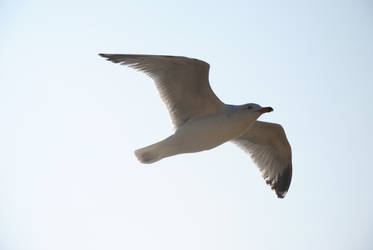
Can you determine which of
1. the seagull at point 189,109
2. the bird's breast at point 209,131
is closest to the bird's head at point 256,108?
the seagull at point 189,109

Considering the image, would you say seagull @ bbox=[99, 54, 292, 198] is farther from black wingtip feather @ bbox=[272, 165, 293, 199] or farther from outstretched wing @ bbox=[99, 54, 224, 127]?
black wingtip feather @ bbox=[272, 165, 293, 199]

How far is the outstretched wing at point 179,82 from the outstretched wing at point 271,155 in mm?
1318

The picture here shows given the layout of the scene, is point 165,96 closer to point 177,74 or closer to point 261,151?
point 177,74

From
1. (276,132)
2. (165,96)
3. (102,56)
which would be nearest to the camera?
(102,56)

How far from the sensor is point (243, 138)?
884 cm

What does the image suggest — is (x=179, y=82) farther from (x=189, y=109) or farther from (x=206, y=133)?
(x=206, y=133)

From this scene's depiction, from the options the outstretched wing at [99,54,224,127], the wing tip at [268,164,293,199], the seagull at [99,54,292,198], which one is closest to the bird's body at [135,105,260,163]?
the seagull at [99,54,292,198]

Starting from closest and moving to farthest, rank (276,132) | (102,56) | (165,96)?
(102,56) → (165,96) → (276,132)

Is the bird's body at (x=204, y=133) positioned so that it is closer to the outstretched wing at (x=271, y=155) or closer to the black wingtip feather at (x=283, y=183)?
the outstretched wing at (x=271, y=155)

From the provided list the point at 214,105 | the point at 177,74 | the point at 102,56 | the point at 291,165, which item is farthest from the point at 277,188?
the point at 102,56

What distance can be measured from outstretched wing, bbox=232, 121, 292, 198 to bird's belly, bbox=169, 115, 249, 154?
1342mm

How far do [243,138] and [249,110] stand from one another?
5.42 ft

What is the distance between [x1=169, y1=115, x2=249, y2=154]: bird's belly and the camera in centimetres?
729

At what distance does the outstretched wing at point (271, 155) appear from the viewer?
872cm
